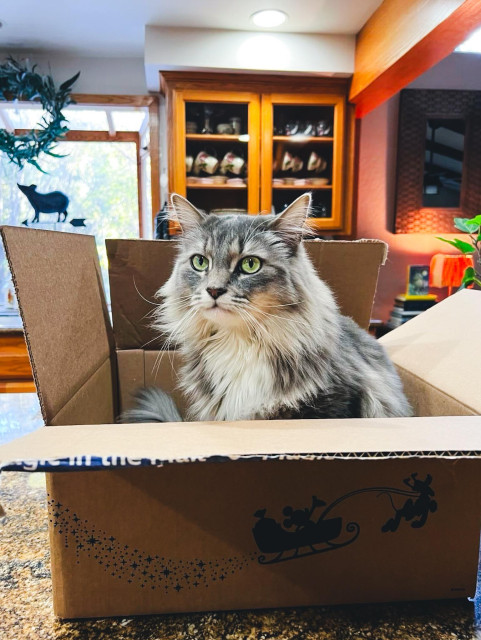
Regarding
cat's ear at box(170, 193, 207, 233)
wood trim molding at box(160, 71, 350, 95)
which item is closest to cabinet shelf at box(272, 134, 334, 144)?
wood trim molding at box(160, 71, 350, 95)

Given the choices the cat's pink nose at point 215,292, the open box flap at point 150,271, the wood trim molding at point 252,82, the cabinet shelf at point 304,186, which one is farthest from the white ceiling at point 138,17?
the cat's pink nose at point 215,292

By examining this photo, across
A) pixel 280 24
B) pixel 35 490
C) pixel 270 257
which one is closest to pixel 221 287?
pixel 270 257

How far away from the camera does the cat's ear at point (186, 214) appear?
38.6 inches

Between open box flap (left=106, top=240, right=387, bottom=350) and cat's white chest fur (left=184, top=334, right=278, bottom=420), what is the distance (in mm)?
313

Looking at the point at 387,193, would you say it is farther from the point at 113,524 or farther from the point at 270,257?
the point at 113,524

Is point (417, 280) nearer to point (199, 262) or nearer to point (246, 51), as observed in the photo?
point (246, 51)

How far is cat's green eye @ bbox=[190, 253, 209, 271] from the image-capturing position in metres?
0.93

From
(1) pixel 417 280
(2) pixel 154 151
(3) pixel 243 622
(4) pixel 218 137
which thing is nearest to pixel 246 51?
(4) pixel 218 137

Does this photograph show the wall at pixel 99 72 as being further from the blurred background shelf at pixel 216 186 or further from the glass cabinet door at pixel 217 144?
the blurred background shelf at pixel 216 186

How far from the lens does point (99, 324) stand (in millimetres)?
1082

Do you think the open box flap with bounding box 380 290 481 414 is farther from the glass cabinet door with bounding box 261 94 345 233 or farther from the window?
the window

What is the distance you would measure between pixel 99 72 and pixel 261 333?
3284 mm

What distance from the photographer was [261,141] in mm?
3129

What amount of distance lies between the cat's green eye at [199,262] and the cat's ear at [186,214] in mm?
89
